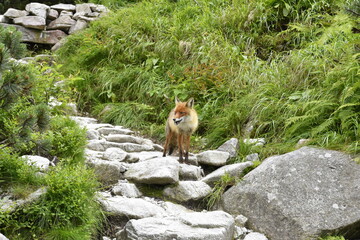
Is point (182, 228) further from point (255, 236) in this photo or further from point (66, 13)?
point (66, 13)

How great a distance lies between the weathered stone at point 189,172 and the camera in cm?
644

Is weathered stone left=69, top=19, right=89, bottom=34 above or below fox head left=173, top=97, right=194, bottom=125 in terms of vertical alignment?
below

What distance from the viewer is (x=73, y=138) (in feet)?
19.8

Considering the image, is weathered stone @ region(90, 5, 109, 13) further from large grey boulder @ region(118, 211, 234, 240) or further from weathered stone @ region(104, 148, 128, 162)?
large grey boulder @ region(118, 211, 234, 240)

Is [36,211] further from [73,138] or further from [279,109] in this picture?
[279,109]

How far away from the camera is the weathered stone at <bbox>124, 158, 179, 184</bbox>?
5.83m

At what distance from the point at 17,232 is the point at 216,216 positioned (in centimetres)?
218

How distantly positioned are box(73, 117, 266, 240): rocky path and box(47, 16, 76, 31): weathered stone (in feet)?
24.5

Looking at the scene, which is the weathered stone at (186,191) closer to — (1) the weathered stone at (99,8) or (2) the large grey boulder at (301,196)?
(2) the large grey boulder at (301,196)

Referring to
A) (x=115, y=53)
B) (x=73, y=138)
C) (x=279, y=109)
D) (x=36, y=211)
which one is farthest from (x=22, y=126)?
(x=115, y=53)

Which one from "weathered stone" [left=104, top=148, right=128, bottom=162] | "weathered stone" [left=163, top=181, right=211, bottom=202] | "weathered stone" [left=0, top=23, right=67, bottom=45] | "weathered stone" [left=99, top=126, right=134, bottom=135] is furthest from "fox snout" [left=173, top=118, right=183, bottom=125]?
"weathered stone" [left=0, top=23, right=67, bottom=45]

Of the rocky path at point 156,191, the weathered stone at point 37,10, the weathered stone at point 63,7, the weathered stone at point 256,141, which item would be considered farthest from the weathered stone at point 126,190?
the weathered stone at point 63,7

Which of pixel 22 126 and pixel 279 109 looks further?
pixel 279 109

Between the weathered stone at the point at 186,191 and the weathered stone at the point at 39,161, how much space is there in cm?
161
